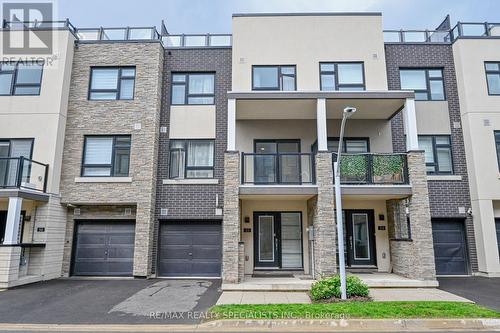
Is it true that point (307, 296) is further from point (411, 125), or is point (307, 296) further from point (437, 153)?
point (437, 153)

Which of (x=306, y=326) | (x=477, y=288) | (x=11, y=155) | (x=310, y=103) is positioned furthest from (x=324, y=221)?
(x=11, y=155)

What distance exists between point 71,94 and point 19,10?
444 cm

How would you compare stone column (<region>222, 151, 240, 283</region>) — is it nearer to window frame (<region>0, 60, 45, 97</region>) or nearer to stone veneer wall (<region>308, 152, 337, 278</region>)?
stone veneer wall (<region>308, 152, 337, 278</region>)

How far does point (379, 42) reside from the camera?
1385 cm

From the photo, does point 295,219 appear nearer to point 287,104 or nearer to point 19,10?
point 287,104

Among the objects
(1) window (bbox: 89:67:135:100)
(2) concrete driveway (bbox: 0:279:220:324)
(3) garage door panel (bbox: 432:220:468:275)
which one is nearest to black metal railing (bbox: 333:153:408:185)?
(3) garage door panel (bbox: 432:220:468:275)

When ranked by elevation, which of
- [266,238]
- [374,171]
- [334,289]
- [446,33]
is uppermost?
[446,33]

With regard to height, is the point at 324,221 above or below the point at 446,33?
below

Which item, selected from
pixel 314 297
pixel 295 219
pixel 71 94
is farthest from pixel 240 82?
pixel 314 297

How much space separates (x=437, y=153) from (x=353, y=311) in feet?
28.9

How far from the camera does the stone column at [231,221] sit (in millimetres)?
10539

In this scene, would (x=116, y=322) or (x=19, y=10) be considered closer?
(x=116, y=322)

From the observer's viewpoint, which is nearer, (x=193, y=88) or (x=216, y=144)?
(x=216, y=144)

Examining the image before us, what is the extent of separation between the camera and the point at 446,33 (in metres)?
14.5
